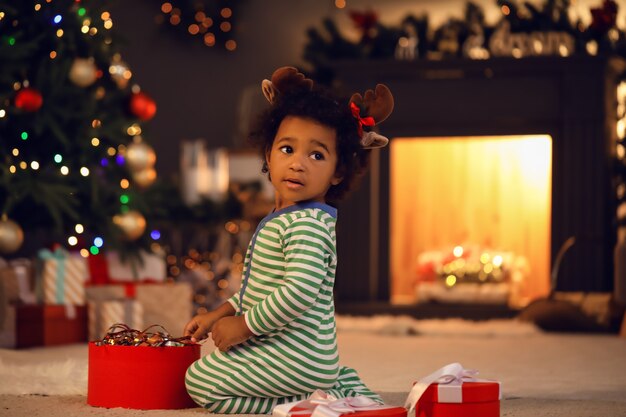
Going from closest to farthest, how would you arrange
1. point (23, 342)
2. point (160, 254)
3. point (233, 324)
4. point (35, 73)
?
point (233, 324)
point (23, 342)
point (35, 73)
point (160, 254)

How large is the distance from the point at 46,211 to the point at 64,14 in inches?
31.2

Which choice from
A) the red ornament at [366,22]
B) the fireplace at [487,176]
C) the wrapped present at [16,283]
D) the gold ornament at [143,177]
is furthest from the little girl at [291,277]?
the red ornament at [366,22]

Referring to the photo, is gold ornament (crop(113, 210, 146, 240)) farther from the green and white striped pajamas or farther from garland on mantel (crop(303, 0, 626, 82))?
the green and white striped pajamas

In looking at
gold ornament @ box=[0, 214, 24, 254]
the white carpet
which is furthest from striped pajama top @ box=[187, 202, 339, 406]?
gold ornament @ box=[0, 214, 24, 254]

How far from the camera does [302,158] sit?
8.02ft

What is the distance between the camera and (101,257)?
455cm

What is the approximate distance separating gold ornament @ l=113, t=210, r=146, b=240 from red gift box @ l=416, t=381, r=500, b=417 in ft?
8.04

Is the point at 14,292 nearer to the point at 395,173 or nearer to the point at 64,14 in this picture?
the point at 64,14

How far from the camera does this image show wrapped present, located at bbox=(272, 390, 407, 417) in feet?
6.68

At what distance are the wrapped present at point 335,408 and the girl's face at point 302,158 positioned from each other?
0.53m

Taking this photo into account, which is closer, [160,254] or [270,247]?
[270,247]

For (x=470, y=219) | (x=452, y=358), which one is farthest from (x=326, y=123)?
(x=470, y=219)

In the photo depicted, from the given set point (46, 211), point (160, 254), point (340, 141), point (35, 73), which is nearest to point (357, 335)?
point (160, 254)

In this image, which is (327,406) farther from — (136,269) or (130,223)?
(136,269)
